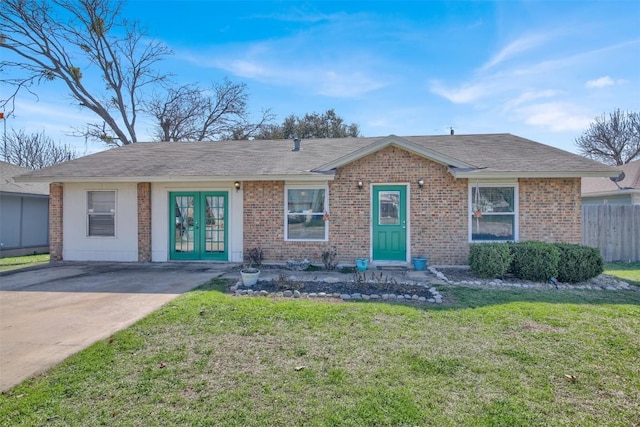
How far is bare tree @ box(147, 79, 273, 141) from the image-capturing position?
2369 cm

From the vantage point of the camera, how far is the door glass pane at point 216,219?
395 inches

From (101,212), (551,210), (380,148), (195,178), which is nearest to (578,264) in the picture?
(551,210)

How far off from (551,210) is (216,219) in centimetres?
963

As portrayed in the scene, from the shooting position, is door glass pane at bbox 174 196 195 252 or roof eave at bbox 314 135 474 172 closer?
roof eave at bbox 314 135 474 172

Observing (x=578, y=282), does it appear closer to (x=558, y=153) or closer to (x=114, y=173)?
(x=558, y=153)

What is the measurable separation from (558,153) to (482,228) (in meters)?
3.36

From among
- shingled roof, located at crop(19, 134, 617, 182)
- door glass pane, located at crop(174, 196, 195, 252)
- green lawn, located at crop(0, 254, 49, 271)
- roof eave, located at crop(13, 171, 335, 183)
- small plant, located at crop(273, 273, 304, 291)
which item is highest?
shingled roof, located at crop(19, 134, 617, 182)

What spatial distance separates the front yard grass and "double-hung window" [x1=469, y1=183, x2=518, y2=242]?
155 inches

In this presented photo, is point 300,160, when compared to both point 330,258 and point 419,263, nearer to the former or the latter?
point 330,258

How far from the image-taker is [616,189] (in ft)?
49.6

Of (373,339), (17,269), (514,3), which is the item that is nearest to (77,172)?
(17,269)

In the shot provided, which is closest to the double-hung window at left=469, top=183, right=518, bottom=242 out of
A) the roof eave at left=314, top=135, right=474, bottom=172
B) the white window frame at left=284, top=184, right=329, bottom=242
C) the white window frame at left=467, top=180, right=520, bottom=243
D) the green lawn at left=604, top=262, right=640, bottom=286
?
the white window frame at left=467, top=180, right=520, bottom=243

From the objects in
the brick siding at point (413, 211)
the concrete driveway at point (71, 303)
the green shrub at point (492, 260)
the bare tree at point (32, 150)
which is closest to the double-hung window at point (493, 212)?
the brick siding at point (413, 211)

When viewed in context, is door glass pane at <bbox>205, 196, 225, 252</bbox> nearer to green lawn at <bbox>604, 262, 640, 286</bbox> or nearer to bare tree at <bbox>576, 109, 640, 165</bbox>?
green lawn at <bbox>604, 262, 640, 286</bbox>
